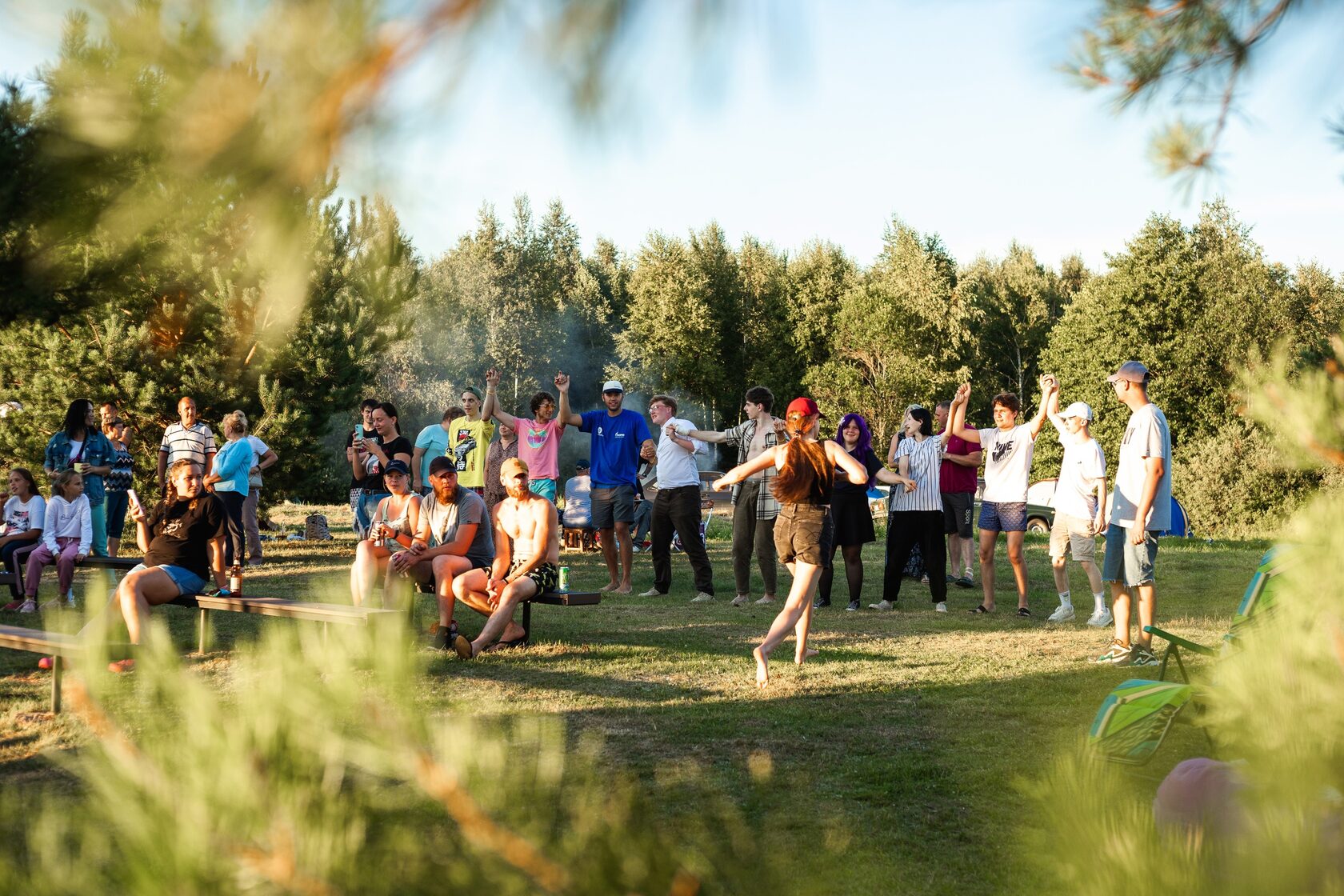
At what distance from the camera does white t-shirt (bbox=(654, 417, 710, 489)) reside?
33.8 feet

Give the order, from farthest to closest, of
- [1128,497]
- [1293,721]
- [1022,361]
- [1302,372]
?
[1022,361] < [1128,497] < [1302,372] < [1293,721]

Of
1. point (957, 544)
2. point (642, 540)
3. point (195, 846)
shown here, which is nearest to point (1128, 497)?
point (957, 544)

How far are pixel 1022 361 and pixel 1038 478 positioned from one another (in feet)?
36.5

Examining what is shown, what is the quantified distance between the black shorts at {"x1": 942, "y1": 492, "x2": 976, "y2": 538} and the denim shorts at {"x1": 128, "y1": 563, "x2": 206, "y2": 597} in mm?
6823

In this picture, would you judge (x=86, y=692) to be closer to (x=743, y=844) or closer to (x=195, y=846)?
(x=195, y=846)

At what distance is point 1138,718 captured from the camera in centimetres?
389

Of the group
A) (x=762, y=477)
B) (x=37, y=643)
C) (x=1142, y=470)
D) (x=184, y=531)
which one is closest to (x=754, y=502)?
(x=762, y=477)

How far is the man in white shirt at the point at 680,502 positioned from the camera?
1021cm

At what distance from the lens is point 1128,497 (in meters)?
6.69

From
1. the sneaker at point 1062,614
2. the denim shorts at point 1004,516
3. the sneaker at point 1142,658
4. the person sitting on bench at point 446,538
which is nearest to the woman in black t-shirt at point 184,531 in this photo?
the person sitting on bench at point 446,538

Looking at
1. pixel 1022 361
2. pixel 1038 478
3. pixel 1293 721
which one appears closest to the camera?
pixel 1293 721

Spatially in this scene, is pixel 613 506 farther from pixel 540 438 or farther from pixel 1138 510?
pixel 1138 510

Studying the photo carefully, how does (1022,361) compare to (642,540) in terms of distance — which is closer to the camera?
(642,540)

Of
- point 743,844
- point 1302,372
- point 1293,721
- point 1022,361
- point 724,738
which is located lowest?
point 724,738
